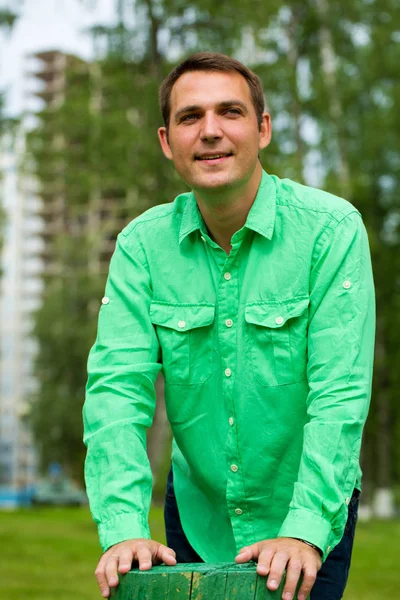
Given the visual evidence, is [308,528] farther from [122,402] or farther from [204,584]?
[122,402]

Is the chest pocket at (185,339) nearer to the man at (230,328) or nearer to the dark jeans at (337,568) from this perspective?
the man at (230,328)

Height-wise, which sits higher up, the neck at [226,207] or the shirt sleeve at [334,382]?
the neck at [226,207]

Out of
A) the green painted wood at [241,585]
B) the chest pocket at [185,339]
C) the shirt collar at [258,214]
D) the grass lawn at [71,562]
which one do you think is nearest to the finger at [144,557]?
the green painted wood at [241,585]

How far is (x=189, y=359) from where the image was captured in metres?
2.94

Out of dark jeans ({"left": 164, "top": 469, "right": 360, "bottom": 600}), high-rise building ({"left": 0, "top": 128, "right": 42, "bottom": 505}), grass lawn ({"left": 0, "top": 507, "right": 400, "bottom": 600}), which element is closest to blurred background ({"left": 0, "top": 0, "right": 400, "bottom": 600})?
grass lawn ({"left": 0, "top": 507, "right": 400, "bottom": 600})

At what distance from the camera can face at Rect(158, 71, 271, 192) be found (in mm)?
2857

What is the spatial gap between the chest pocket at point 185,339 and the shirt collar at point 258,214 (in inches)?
9.6

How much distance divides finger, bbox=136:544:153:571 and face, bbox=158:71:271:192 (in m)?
1.10

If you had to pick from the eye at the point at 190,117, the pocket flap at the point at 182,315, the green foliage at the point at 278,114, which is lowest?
the pocket flap at the point at 182,315

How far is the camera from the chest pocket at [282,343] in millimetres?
2828

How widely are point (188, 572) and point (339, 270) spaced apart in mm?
1006

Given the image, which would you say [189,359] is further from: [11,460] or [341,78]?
[11,460]

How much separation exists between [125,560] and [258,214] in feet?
3.80

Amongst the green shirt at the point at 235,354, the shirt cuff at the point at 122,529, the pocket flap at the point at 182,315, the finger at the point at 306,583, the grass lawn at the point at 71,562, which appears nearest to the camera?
the finger at the point at 306,583
